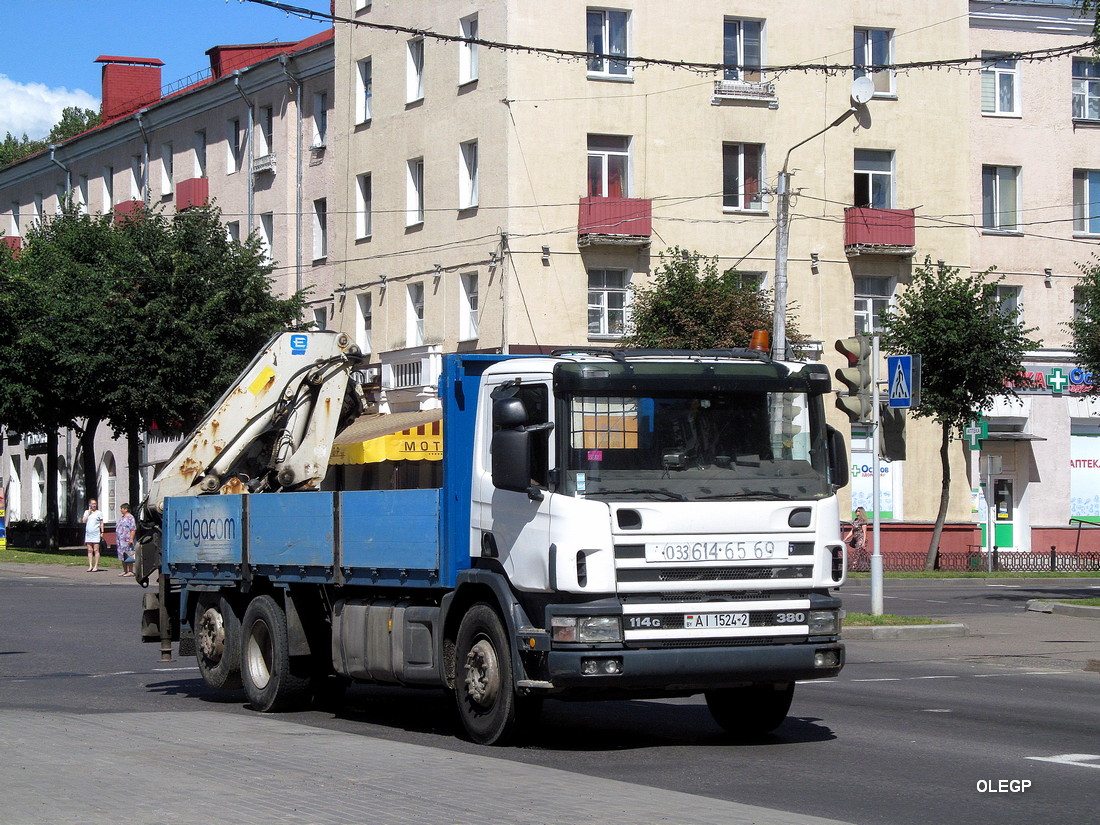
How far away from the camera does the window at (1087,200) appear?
149ft

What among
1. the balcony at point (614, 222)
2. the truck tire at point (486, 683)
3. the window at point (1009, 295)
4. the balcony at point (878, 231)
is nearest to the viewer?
the truck tire at point (486, 683)

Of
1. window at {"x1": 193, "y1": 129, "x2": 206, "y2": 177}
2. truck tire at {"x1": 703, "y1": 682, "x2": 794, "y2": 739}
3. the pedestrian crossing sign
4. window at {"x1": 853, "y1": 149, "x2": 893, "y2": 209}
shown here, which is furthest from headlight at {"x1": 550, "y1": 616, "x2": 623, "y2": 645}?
window at {"x1": 193, "y1": 129, "x2": 206, "y2": 177}

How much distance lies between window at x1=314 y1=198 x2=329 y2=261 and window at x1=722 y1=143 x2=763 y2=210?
1250cm

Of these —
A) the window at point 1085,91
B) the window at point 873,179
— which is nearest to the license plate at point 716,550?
the window at point 873,179

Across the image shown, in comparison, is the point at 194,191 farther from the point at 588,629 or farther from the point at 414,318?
the point at 588,629

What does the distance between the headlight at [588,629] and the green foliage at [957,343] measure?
95.2 ft

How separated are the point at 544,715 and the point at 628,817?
5.24 metres

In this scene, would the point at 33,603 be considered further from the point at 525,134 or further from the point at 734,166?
the point at 734,166

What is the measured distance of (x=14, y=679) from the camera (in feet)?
53.7

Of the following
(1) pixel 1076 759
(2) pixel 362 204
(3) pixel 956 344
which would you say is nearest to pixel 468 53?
(2) pixel 362 204

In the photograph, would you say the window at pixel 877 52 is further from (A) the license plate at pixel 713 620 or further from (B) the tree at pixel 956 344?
(A) the license plate at pixel 713 620

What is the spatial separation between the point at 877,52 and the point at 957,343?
9.83 metres

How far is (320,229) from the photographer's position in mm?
47562

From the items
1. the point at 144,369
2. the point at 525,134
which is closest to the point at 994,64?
the point at 525,134
